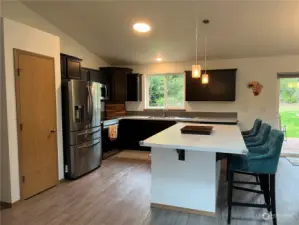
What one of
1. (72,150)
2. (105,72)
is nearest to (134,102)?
(105,72)

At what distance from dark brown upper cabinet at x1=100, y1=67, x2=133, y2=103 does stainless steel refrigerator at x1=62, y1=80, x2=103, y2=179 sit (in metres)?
1.65

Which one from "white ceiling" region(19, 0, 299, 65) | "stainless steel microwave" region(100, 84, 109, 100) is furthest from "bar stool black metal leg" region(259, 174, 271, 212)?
"stainless steel microwave" region(100, 84, 109, 100)

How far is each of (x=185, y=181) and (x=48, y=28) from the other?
3643mm

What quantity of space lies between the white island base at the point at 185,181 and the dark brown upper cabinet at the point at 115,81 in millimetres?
3281

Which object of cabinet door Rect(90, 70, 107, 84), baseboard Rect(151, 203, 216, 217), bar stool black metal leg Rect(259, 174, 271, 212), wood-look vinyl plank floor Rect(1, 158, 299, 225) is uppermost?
cabinet door Rect(90, 70, 107, 84)

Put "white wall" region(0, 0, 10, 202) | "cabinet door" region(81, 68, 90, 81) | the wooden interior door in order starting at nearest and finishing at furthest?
"white wall" region(0, 0, 10, 202)
the wooden interior door
"cabinet door" region(81, 68, 90, 81)

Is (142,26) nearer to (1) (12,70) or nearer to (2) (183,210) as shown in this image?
(1) (12,70)

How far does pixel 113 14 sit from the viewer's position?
367 cm

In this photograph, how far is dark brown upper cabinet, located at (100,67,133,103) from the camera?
5.73 metres

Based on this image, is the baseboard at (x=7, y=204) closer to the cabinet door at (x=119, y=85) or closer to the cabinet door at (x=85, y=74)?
the cabinet door at (x=85, y=74)

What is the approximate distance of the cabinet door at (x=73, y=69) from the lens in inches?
166

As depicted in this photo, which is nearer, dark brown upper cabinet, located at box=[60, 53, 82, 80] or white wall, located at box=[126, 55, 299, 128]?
dark brown upper cabinet, located at box=[60, 53, 82, 80]

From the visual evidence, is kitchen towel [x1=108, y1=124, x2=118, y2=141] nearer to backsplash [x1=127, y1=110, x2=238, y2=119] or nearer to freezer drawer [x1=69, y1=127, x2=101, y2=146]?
freezer drawer [x1=69, y1=127, x2=101, y2=146]

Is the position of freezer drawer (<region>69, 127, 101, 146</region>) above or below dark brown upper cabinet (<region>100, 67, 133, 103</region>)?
below
